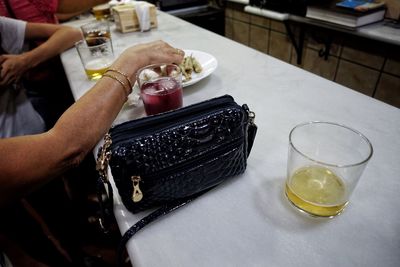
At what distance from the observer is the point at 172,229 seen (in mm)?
462

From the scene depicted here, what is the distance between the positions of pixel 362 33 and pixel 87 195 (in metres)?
1.69

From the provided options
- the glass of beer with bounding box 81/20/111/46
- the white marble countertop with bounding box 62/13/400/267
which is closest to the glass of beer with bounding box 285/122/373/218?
the white marble countertop with bounding box 62/13/400/267

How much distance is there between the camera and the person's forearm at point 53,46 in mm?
1102

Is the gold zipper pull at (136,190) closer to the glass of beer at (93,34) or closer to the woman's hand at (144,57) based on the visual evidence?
the woman's hand at (144,57)

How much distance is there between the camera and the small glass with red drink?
0.68 metres

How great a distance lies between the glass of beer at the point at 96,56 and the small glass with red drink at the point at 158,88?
0.32m

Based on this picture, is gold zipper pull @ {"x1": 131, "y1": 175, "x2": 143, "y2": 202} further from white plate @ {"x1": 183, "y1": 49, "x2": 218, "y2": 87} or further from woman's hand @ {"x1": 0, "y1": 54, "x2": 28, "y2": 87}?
woman's hand @ {"x1": 0, "y1": 54, "x2": 28, "y2": 87}

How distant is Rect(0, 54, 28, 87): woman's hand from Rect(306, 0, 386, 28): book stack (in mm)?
1618

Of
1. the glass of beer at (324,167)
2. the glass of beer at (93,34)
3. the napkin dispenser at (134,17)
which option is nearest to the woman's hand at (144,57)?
the glass of beer at (93,34)

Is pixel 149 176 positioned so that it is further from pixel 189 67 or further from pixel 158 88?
pixel 189 67

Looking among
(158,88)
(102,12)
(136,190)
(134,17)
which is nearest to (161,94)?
(158,88)

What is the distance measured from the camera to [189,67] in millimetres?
893

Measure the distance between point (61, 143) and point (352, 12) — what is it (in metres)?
1.60

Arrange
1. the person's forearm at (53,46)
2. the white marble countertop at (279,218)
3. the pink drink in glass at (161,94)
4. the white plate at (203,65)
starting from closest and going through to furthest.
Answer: the white marble countertop at (279,218) < the pink drink in glass at (161,94) < the white plate at (203,65) < the person's forearm at (53,46)
